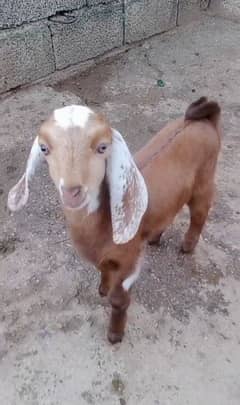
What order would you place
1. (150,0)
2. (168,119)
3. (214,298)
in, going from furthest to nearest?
1. (150,0)
2. (168,119)
3. (214,298)

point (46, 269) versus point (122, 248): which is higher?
point (122, 248)

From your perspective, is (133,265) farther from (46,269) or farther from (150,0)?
(150,0)

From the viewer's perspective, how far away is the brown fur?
161 cm

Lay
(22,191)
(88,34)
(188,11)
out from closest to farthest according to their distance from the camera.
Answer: (22,191) → (88,34) → (188,11)

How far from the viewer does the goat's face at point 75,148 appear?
48.1 inches

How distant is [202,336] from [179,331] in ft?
0.33

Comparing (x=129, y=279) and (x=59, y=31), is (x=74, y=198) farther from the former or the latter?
(x=59, y=31)

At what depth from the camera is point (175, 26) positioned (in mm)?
4934

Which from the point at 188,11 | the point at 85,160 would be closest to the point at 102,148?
the point at 85,160

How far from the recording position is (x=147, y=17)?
14.8 ft

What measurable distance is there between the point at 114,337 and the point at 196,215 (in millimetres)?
653

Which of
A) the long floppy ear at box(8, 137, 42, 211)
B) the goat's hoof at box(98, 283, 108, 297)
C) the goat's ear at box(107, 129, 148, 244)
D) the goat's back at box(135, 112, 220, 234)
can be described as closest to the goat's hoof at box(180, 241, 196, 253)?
the goat's back at box(135, 112, 220, 234)

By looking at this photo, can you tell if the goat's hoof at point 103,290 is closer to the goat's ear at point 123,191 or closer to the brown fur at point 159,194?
the brown fur at point 159,194

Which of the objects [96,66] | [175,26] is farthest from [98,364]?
[175,26]
